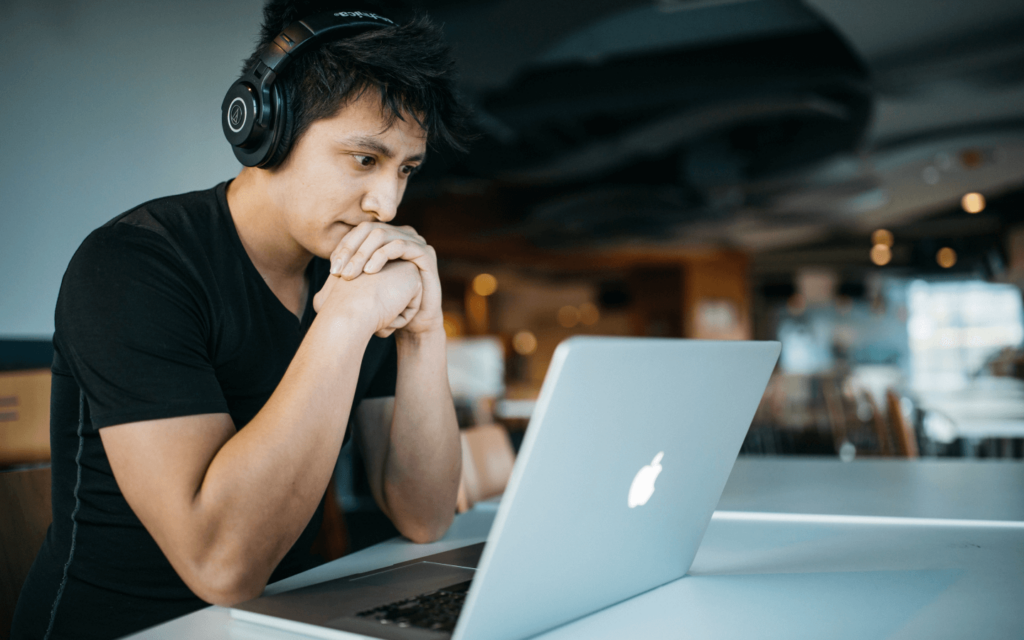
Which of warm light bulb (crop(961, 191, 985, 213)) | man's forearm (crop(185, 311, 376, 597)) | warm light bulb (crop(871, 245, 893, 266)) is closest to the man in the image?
man's forearm (crop(185, 311, 376, 597))

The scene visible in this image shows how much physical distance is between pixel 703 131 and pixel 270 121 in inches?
235

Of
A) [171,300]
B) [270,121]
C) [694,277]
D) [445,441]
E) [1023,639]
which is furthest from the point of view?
[694,277]

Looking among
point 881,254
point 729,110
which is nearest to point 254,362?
point 729,110

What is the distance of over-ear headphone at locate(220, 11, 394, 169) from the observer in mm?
1027

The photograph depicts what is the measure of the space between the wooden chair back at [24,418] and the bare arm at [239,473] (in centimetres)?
49

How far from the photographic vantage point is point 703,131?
21.2 ft

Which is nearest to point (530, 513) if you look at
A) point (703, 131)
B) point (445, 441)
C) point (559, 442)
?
point (559, 442)

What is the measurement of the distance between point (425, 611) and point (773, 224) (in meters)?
10.5

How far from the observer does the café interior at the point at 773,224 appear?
5.23 ft

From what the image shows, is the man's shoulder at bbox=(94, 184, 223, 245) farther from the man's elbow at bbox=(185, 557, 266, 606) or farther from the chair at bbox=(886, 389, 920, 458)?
the chair at bbox=(886, 389, 920, 458)

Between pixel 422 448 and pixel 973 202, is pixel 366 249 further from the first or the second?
pixel 973 202

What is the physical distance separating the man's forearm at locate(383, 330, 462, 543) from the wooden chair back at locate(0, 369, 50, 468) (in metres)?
0.58

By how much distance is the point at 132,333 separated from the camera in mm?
857

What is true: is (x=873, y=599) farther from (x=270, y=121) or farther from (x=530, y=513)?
(x=270, y=121)
